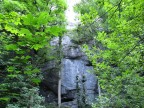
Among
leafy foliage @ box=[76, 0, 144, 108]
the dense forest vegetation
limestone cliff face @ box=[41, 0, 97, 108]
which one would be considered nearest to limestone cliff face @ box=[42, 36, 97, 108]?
limestone cliff face @ box=[41, 0, 97, 108]

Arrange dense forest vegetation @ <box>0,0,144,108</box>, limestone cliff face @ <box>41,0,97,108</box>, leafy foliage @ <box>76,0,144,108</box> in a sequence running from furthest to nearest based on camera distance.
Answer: limestone cliff face @ <box>41,0,97,108</box>, leafy foliage @ <box>76,0,144,108</box>, dense forest vegetation @ <box>0,0,144,108</box>

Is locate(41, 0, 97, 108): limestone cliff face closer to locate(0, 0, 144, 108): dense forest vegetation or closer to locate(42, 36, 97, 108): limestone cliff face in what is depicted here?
locate(42, 36, 97, 108): limestone cliff face

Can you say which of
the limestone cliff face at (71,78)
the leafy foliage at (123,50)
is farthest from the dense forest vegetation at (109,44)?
the limestone cliff face at (71,78)

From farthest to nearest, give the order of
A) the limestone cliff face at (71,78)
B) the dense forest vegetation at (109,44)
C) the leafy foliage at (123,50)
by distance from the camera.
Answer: the limestone cliff face at (71,78)
the leafy foliage at (123,50)
the dense forest vegetation at (109,44)

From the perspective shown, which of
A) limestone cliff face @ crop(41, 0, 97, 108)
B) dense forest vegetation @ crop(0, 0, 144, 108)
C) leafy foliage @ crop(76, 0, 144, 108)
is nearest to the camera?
dense forest vegetation @ crop(0, 0, 144, 108)

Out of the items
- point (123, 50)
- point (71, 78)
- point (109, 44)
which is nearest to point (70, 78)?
point (71, 78)

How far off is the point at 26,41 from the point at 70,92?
45.2ft

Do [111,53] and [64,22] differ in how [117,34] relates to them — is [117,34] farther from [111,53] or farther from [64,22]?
[64,22]

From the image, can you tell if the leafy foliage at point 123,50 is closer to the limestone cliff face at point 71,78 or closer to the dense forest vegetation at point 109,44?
the dense forest vegetation at point 109,44

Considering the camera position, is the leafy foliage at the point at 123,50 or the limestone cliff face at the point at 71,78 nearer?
the leafy foliage at the point at 123,50

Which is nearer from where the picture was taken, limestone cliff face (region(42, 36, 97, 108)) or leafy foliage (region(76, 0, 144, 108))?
leafy foliage (region(76, 0, 144, 108))

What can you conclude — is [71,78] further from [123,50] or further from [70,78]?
[123,50]

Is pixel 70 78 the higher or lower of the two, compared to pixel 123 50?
higher

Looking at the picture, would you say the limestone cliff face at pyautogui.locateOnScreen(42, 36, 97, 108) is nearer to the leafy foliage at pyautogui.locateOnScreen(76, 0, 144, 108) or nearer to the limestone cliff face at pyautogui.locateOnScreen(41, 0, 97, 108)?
the limestone cliff face at pyautogui.locateOnScreen(41, 0, 97, 108)
